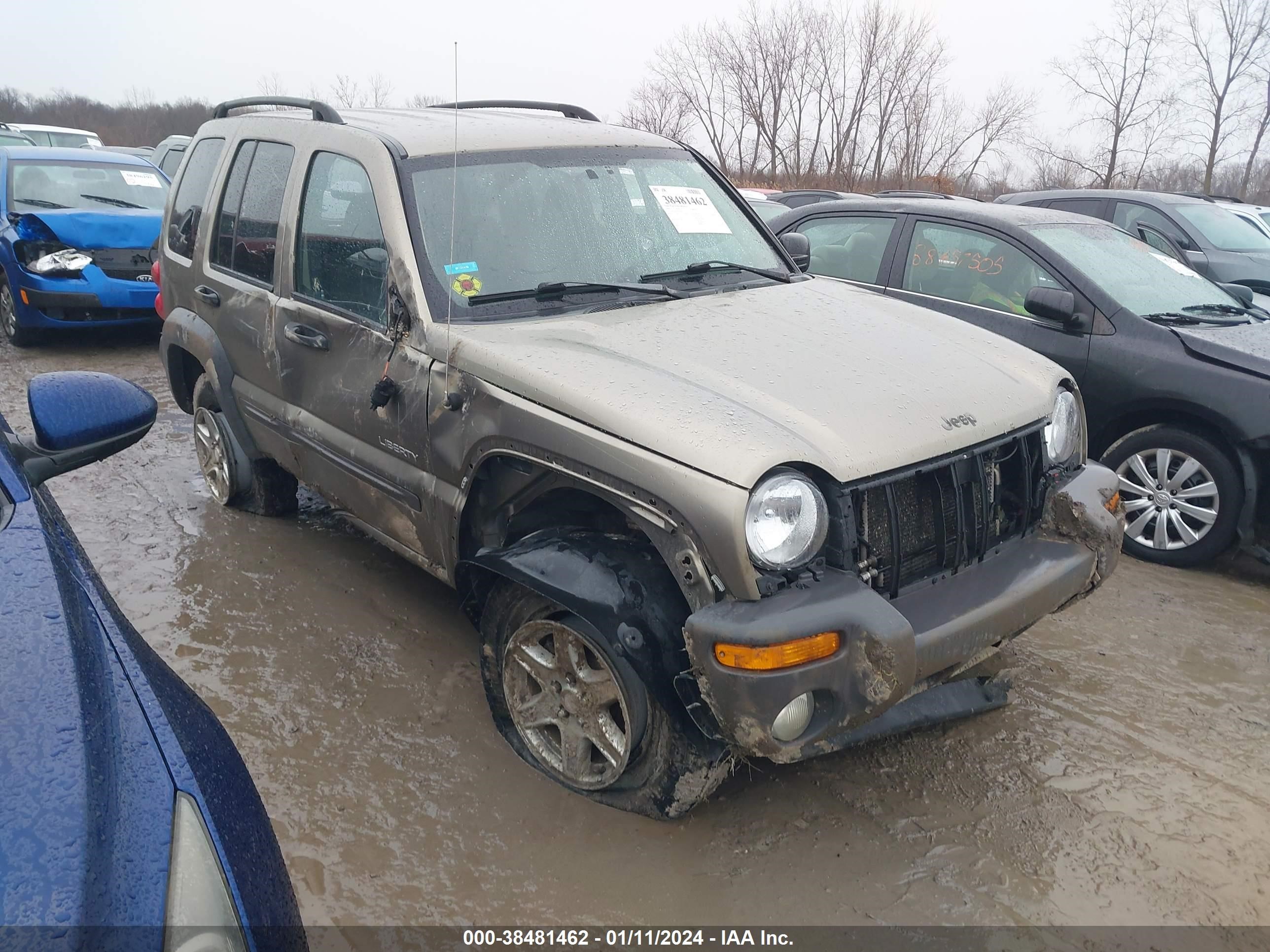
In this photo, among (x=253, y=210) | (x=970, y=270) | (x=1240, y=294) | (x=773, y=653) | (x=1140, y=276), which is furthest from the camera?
(x=1240, y=294)

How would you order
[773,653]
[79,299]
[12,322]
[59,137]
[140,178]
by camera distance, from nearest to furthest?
[773,653]
[79,299]
[12,322]
[140,178]
[59,137]

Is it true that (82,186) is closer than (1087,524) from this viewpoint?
No

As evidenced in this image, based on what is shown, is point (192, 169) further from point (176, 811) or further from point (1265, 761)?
point (1265, 761)

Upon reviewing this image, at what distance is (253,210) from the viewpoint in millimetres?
4172

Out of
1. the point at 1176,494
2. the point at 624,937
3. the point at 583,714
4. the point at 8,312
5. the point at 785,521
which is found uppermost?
the point at 785,521

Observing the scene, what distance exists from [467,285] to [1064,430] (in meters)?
2.10

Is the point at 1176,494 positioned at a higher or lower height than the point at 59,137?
lower

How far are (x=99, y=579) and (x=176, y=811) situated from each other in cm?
78

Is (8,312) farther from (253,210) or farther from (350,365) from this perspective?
(350,365)

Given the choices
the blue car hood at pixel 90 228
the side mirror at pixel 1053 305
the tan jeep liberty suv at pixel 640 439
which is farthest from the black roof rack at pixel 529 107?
the blue car hood at pixel 90 228

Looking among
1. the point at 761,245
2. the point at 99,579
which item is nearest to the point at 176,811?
the point at 99,579

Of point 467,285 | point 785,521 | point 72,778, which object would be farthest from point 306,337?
point 72,778

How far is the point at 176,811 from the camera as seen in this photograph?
4.64 ft

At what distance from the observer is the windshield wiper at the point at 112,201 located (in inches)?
357
